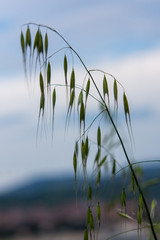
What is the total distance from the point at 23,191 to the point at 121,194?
53.6 feet

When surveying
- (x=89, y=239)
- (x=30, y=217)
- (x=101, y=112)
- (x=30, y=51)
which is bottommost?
(x=30, y=217)

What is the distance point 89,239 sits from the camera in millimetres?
1006

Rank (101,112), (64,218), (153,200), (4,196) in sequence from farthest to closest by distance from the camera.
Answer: (4,196), (64,218), (153,200), (101,112)

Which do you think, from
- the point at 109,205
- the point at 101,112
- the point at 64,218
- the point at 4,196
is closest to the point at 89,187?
the point at 109,205

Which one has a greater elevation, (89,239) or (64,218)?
(89,239)

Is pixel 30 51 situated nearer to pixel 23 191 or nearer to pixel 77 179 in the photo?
pixel 77 179

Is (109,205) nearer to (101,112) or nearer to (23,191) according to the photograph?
(101,112)

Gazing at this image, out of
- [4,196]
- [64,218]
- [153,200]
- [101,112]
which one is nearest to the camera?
[101,112]

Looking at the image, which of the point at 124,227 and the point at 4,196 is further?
the point at 4,196

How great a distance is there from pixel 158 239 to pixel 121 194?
116 mm

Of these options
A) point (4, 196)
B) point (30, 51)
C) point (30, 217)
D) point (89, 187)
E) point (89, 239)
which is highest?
point (30, 51)

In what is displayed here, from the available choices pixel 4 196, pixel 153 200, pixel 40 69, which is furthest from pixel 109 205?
pixel 4 196

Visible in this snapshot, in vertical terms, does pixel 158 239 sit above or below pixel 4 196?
above

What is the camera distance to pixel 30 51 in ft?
3.14
